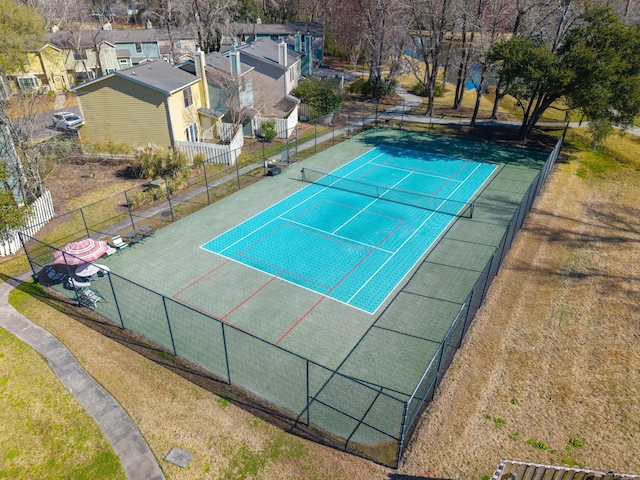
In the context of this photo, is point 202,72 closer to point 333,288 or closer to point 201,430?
point 333,288

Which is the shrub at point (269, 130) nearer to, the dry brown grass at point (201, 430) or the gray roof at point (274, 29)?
the dry brown grass at point (201, 430)

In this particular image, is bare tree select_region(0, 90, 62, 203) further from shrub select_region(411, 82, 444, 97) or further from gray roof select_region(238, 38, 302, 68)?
shrub select_region(411, 82, 444, 97)

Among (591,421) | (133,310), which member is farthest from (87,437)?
(591,421)

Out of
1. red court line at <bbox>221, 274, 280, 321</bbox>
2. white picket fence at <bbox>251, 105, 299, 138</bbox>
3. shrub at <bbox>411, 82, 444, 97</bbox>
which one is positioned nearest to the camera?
red court line at <bbox>221, 274, 280, 321</bbox>

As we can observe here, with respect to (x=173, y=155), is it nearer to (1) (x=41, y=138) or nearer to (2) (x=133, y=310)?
(1) (x=41, y=138)

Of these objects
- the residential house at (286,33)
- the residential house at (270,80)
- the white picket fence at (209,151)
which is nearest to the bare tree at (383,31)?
the residential house at (286,33)

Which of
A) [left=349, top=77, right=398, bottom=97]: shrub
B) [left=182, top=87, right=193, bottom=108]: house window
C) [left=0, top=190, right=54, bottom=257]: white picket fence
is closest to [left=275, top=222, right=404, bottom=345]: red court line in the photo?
[left=0, top=190, right=54, bottom=257]: white picket fence
